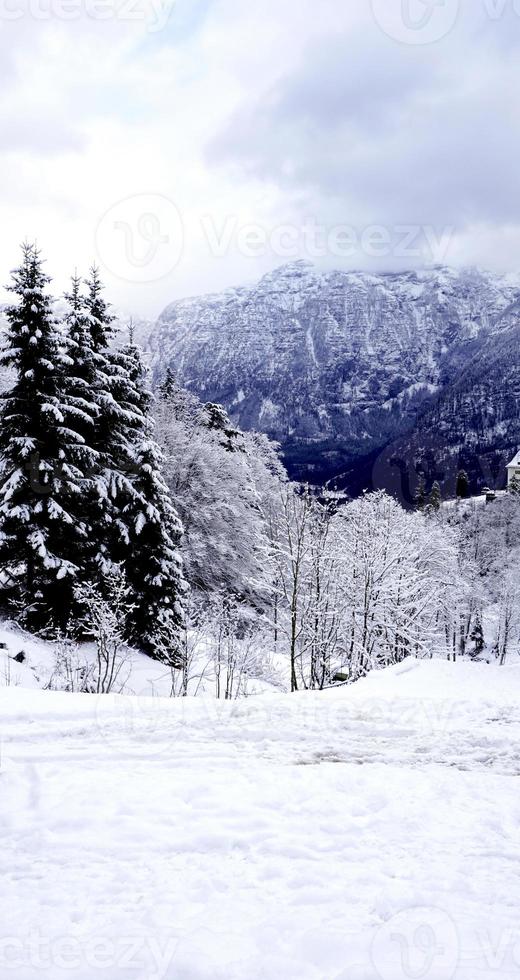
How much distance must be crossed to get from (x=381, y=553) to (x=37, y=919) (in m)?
19.0

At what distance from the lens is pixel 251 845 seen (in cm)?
462

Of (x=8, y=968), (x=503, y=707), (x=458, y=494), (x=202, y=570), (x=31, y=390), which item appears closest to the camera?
(x=8, y=968)

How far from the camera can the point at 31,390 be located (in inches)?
580

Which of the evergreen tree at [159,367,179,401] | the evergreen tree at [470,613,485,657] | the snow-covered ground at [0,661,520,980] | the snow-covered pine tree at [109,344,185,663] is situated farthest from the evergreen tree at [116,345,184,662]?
the evergreen tree at [470,613,485,657]

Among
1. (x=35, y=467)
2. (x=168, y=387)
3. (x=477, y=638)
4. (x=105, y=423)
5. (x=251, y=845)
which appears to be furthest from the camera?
(x=477, y=638)

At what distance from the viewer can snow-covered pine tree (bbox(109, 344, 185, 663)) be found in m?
16.9

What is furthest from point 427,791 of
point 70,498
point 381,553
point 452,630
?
point 452,630

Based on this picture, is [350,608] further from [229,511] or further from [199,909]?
[199,909]

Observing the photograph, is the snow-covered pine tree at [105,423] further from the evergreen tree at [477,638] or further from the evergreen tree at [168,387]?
the evergreen tree at [477,638]

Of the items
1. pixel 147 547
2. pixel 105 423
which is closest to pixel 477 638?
pixel 147 547

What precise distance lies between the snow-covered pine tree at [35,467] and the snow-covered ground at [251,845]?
7.02m

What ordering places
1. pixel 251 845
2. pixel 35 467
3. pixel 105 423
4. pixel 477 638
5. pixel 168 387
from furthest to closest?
1. pixel 477 638
2. pixel 168 387
3. pixel 105 423
4. pixel 35 467
5. pixel 251 845

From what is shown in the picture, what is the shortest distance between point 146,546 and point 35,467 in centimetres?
457

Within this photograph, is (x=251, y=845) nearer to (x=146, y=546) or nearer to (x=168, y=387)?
(x=146, y=546)
